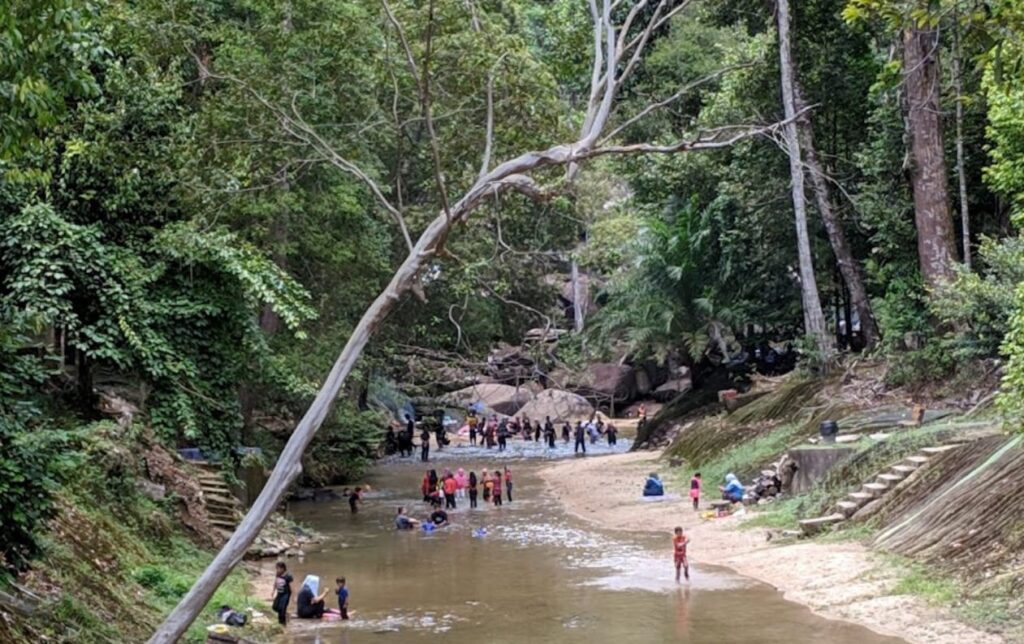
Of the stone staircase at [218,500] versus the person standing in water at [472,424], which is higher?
the person standing in water at [472,424]

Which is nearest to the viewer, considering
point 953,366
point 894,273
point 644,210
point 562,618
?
point 562,618

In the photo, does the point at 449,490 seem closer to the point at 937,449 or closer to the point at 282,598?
the point at 282,598

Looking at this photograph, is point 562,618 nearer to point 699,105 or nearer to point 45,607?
point 45,607

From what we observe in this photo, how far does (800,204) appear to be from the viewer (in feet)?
88.1

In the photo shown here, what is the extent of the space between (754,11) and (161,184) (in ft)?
58.1

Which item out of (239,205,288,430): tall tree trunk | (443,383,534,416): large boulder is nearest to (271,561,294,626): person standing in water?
(239,205,288,430): tall tree trunk

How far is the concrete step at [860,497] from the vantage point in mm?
18062

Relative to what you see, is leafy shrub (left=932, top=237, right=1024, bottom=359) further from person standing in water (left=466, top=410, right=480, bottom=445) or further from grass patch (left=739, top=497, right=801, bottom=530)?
person standing in water (left=466, top=410, right=480, bottom=445)

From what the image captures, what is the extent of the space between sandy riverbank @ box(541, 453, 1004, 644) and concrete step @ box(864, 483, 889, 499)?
4.68ft

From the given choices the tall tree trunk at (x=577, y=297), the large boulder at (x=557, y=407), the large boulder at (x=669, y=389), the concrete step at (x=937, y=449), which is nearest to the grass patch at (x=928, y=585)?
the concrete step at (x=937, y=449)

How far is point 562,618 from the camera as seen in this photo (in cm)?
1491

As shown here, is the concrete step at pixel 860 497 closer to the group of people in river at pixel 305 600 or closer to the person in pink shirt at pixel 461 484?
the group of people in river at pixel 305 600

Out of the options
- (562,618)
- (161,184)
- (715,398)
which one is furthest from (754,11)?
(562,618)

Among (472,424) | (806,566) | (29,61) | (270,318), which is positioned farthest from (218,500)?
(472,424)
